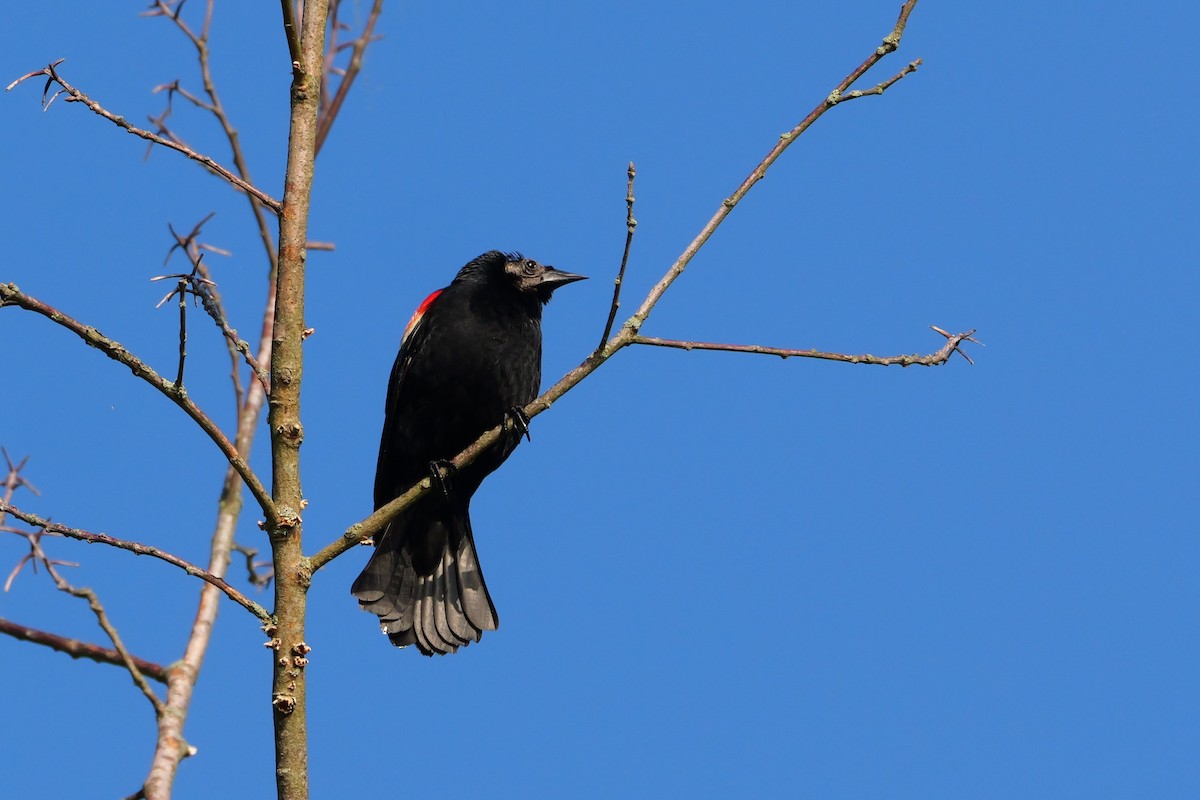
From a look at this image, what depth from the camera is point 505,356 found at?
5469mm

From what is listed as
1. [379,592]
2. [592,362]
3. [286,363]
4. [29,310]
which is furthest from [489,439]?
[379,592]

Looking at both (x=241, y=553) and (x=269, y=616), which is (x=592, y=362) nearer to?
(x=269, y=616)

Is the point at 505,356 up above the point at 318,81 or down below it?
above

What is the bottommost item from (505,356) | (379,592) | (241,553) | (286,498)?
(286,498)

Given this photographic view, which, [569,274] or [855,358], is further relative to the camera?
[569,274]

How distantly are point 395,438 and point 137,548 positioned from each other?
2.58 meters

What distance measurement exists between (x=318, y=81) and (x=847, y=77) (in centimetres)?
152

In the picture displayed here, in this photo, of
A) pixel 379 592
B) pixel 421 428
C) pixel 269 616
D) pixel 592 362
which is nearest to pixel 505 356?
pixel 421 428

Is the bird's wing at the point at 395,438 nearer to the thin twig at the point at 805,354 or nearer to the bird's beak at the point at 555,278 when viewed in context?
the bird's beak at the point at 555,278

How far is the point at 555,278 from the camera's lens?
5984 millimetres

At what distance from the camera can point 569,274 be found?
19.8 ft

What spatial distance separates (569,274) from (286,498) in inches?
121

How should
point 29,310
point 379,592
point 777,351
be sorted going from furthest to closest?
point 379,592 → point 777,351 → point 29,310

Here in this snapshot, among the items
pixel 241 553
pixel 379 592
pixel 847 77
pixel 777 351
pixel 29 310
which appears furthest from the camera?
pixel 241 553
